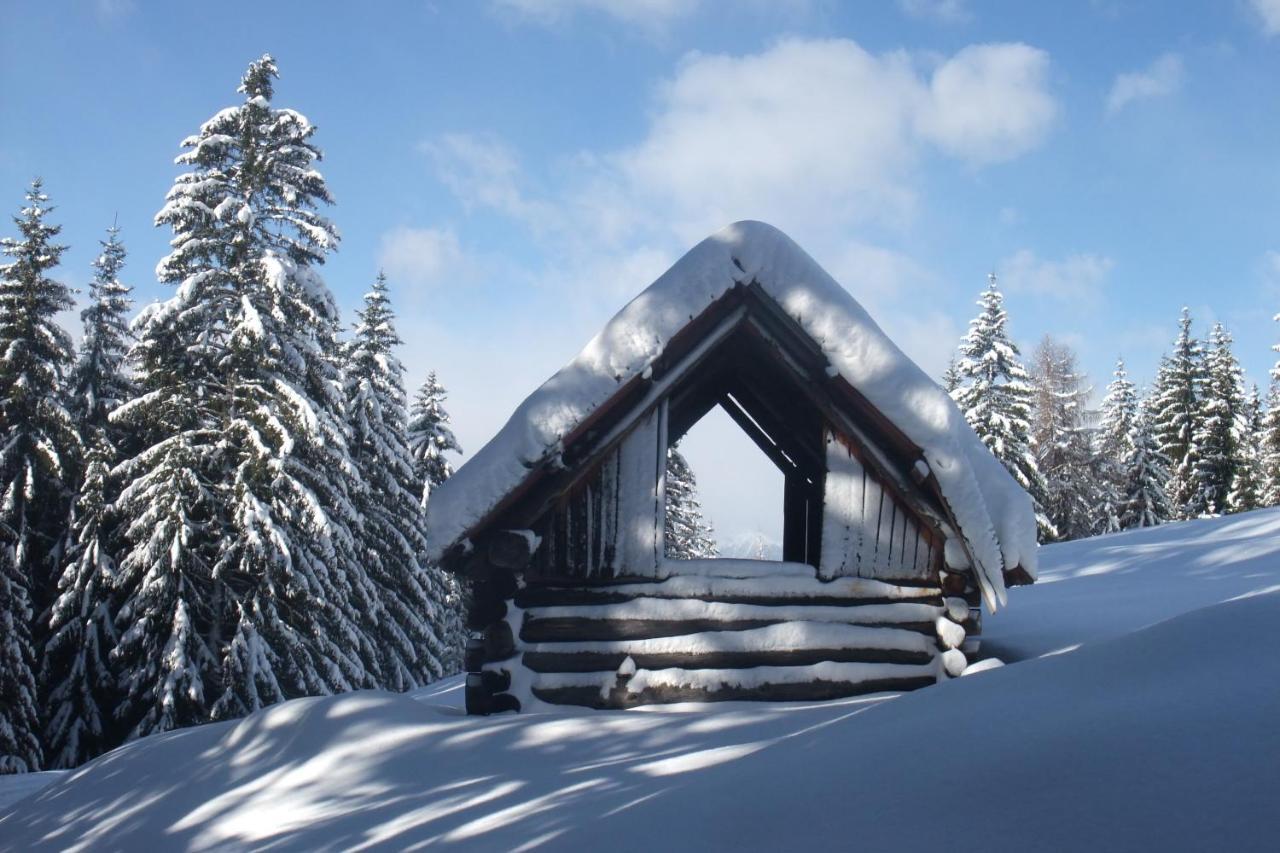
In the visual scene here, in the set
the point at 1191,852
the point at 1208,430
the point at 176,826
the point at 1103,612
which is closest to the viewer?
the point at 1191,852

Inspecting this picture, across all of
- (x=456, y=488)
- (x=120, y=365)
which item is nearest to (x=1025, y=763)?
(x=456, y=488)

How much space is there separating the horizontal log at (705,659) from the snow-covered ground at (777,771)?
369 millimetres

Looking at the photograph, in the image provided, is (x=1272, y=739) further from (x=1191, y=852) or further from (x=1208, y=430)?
(x=1208, y=430)

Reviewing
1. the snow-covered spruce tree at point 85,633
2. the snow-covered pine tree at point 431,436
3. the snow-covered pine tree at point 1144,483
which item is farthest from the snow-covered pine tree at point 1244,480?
the snow-covered spruce tree at point 85,633

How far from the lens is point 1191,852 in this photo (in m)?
1.90

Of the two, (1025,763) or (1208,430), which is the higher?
(1208,430)

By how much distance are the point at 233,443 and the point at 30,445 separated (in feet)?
22.7

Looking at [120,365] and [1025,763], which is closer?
[1025,763]

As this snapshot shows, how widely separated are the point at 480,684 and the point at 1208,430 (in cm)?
4281

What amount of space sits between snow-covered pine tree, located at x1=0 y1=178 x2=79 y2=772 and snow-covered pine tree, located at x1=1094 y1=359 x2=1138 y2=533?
4273cm

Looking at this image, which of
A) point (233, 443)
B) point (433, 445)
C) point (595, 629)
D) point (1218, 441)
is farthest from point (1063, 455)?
point (595, 629)

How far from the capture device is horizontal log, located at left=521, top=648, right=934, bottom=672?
22.0ft

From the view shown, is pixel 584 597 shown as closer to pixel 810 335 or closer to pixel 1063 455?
pixel 810 335

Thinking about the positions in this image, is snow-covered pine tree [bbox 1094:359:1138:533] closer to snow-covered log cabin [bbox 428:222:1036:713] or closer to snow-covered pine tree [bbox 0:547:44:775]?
snow-covered log cabin [bbox 428:222:1036:713]
